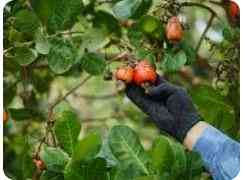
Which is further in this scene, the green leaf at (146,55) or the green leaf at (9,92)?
the green leaf at (9,92)

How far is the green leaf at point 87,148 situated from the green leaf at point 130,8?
40 cm

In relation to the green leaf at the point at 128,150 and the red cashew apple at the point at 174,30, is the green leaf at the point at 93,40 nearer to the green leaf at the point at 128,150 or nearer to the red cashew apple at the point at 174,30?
the red cashew apple at the point at 174,30

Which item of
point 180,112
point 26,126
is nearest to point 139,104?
point 180,112

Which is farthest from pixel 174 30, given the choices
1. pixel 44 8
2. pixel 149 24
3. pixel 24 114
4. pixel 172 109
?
pixel 24 114

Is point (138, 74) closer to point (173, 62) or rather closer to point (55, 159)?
point (173, 62)

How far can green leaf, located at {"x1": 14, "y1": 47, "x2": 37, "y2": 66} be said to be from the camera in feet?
6.04

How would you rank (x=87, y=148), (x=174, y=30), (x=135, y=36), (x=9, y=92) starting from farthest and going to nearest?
(x=9, y=92), (x=135, y=36), (x=174, y=30), (x=87, y=148)

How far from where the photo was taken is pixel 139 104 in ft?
5.51

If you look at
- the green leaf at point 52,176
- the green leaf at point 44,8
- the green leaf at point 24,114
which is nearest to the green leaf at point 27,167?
the green leaf at point 52,176

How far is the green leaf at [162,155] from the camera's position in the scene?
4.98ft

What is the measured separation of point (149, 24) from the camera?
1794 millimetres

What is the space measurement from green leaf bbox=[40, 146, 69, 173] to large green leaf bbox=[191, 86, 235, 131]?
1.50 ft

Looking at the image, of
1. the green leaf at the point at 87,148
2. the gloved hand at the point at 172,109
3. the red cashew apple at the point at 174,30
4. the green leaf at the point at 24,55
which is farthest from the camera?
the green leaf at the point at 24,55

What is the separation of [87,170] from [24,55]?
434 mm
